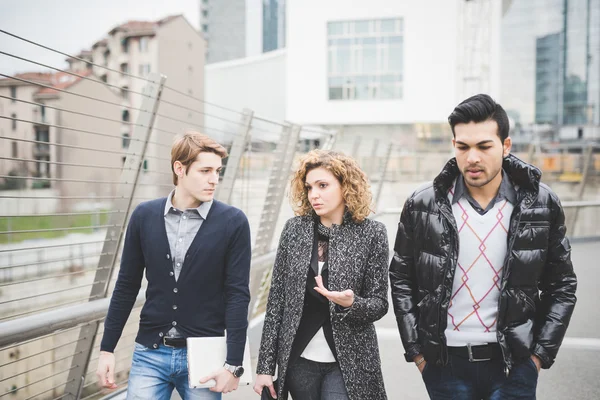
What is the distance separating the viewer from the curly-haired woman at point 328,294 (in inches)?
99.6

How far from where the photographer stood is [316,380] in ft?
8.36

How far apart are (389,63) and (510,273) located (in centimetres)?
3789

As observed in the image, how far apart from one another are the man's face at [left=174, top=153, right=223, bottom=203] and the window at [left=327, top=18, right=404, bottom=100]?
122 feet

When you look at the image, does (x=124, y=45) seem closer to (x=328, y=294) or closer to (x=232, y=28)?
(x=232, y=28)

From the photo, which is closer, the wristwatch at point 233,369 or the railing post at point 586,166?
the wristwatch at point 233,369

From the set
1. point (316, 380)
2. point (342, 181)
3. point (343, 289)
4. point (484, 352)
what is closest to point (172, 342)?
point (316, 380)

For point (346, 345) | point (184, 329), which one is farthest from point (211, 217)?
point (346, 345)

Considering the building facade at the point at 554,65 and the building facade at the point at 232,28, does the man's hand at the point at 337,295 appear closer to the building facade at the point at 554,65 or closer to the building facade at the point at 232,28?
the building facade at the point at 554,65

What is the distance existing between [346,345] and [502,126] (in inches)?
42.8

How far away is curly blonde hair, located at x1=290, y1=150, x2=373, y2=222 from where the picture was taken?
2689mm

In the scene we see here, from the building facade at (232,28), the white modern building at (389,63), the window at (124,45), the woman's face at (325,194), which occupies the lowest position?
the woman's face at (325,194)

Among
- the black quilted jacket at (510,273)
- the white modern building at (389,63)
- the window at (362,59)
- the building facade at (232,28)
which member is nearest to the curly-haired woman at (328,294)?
the black quilted jacket at (510,273)

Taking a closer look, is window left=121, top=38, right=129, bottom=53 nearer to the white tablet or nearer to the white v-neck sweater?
the white tablet

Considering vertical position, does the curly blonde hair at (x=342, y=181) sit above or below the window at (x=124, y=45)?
below
